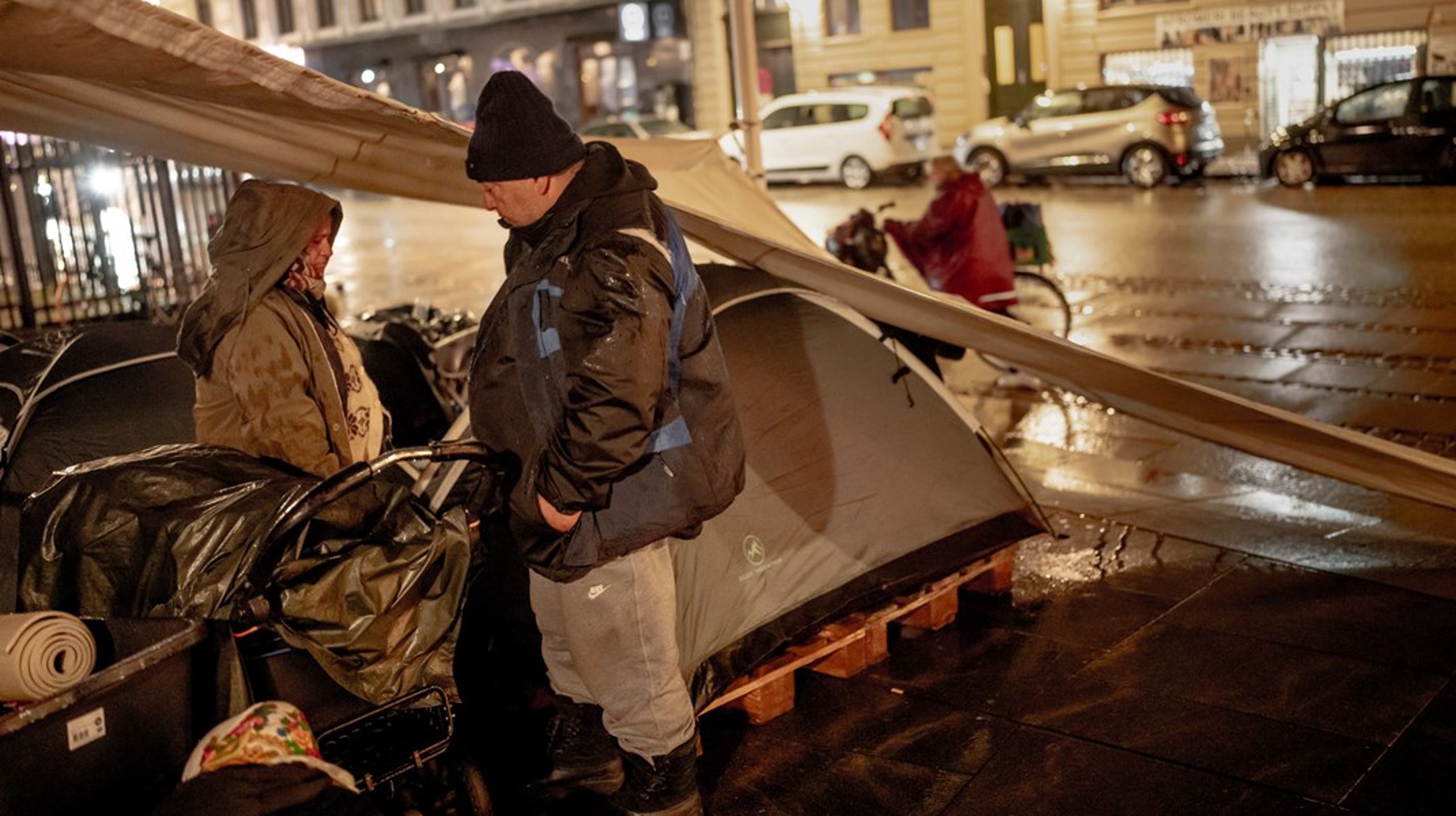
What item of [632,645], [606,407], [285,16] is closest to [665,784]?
[632,645]

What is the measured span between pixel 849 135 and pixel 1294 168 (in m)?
7.53

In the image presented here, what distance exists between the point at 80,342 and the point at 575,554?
9.53ft

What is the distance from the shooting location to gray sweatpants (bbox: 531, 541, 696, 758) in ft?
12.0

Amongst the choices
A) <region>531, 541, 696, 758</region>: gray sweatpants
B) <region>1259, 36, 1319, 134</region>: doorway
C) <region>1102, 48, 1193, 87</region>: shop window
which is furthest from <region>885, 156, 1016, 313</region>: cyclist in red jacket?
<region>1102, 48, 1193, 87</region>: shop window

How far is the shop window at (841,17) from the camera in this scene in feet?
104

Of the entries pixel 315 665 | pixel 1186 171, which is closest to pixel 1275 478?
pixel 315 665

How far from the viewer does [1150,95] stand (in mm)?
21000

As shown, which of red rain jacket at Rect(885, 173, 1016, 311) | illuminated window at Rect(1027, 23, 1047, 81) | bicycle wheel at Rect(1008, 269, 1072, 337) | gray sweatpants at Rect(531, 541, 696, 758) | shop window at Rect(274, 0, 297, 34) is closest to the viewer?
gray sweatpants at Rect(531, 541, 696, 758)

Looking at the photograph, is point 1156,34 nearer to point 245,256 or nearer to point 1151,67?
point 1151,67

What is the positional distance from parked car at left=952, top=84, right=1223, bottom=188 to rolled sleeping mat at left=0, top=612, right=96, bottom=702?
18.3 meters

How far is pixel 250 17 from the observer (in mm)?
49000

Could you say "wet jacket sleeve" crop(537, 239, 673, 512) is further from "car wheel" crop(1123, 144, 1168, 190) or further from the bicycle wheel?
"car wheel" crop(1123, 144, 1168, 190)

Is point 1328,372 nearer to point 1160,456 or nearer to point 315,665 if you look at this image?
point 1160,456

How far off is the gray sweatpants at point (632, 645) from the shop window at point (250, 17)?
4922cm
